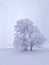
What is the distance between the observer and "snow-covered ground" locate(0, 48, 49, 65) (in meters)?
1.06

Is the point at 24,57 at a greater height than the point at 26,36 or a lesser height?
lesser

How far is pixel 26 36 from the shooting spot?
1.09m

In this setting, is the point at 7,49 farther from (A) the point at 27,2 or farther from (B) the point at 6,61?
(A) the point at 27,2

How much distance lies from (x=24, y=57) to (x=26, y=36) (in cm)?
20

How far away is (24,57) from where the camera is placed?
107 cm

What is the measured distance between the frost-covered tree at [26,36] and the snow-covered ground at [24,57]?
2.4 inches

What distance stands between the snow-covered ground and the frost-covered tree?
0.20 feet

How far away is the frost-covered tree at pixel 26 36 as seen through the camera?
3.58 ft

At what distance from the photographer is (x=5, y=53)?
3.65 feet

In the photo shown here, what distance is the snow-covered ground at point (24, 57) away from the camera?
1058 millimetres

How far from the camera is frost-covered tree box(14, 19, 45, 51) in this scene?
1.09 meters

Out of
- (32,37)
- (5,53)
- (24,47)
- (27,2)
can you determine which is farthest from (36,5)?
(5,53)

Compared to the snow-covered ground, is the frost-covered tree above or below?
above

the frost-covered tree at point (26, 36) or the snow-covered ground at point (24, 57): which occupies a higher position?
the frost-covered tree at point (26, 36)
